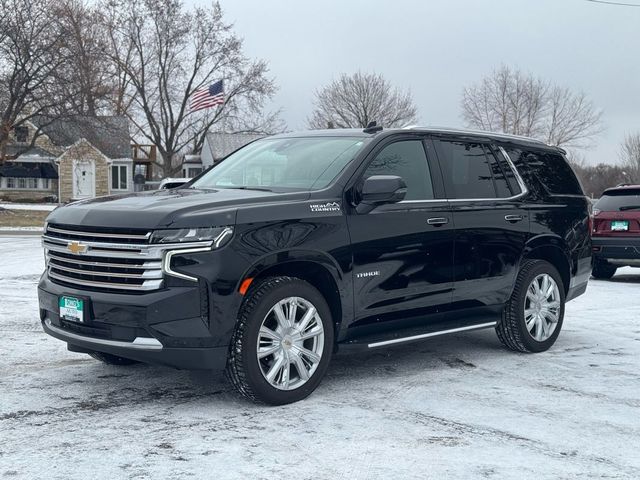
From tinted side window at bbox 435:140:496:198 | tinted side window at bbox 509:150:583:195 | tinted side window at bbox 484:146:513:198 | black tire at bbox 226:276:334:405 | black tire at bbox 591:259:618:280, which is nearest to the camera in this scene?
black tire at bbox 226:276:334:405

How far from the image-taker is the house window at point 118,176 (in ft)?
187

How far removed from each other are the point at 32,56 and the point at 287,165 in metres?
32.2

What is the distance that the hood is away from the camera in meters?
4.96

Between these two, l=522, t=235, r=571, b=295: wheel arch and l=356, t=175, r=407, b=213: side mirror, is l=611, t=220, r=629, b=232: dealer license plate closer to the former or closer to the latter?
l=522, t=235, r=571, b=295: wheel arch

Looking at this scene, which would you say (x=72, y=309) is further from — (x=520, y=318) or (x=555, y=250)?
(x=555, y=250)

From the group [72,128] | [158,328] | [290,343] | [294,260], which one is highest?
[72,128]

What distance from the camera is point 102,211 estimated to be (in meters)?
5.20

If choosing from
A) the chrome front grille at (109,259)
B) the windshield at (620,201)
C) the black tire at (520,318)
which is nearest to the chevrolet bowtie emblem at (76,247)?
the chrome front grille at (109,259)

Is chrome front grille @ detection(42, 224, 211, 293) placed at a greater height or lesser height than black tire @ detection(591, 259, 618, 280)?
greater

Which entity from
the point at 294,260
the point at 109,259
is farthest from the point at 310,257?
the point at 109,259

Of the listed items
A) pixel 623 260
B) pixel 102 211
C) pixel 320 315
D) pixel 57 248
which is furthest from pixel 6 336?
pixel 623 260

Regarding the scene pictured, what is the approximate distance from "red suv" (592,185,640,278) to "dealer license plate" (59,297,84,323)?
9.94 metres

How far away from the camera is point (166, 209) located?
505 centimetres

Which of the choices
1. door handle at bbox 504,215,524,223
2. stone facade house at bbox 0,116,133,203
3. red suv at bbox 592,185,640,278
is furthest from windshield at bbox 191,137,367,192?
stone facade house at bbox 0,116,133,203
